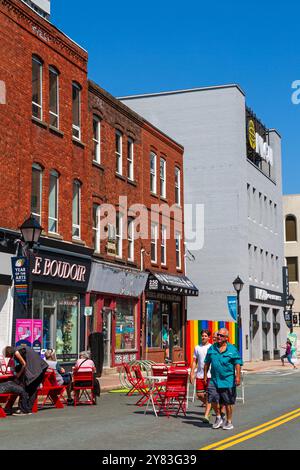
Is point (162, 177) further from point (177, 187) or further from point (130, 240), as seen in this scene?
point (130, 240)

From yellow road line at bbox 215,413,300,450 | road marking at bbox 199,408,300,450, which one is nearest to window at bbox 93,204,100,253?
road marking at bbox 199,408,300,450

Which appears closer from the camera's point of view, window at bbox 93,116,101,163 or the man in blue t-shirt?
the man in blue t-shirt

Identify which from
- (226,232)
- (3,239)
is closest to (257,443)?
(3,239)

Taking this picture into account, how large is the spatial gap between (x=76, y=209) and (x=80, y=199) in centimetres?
42

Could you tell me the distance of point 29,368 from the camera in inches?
633

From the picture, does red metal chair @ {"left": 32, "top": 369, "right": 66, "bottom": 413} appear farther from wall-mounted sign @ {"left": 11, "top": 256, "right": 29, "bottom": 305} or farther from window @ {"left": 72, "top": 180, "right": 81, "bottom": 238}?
window @ {"left": 72, "top": 180, "right": 81, "bottom": 238}

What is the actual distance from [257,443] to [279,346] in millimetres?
44298

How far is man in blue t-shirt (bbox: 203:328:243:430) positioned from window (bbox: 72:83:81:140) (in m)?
16.7

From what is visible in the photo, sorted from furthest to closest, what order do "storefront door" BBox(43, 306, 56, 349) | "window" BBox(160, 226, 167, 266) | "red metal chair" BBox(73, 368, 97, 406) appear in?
1. "window" BBox(160, 226, 167, 266)
2. "storefront door" BBox(43, 306, 56, 349)
3. "red metal chair" BBox(73, 368, 97, 406)

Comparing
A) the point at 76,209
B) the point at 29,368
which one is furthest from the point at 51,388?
the point at 76,209

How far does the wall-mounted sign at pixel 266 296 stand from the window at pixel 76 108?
21.6 meters

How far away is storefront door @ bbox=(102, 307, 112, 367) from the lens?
30109 mm

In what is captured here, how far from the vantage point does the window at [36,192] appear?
82.0 ft

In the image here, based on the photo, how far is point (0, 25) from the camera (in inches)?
924
